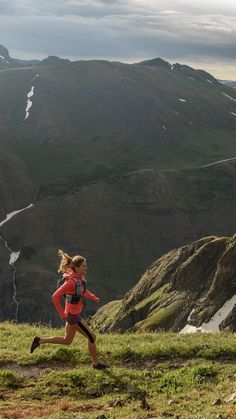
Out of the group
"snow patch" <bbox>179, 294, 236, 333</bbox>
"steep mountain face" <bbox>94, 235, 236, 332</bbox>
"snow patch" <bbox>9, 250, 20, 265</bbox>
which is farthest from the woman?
"snow patch" <bbox>9, 250, 20, 265</bbox>

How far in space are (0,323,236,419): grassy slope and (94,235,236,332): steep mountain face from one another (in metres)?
27.3

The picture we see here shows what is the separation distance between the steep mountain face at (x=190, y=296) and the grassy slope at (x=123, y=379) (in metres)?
27.3

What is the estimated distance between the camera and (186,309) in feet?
180

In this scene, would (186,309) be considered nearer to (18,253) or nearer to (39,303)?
(39,303)

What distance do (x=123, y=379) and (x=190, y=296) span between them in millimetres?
44613

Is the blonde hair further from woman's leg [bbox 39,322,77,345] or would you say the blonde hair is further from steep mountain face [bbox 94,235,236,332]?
steep mountain face [bbox 94,235,236,332]

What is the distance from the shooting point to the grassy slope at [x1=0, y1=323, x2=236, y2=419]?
40.0ft

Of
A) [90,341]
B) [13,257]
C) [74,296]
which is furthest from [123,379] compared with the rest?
[13,257]

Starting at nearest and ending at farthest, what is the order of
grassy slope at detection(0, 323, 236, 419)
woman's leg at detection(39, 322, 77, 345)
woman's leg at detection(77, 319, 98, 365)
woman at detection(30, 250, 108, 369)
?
grassy slope at detection(0, 323, 236, 419) < woman at detection(30, 250, 108, 369) < woman's leg at detection(77, 319, 98, 365) < woman's leg at detection(39, 322, 77, 345)

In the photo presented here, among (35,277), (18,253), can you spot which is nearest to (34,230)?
(18,253)

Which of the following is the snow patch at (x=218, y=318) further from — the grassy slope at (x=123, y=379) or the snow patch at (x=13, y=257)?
the snow patch at (x=13, y=257)

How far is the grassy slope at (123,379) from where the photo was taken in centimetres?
1220

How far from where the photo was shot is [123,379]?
47.5 feet

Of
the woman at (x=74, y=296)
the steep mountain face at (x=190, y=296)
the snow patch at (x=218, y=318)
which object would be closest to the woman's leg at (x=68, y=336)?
the woman at (x=74, y=296)
